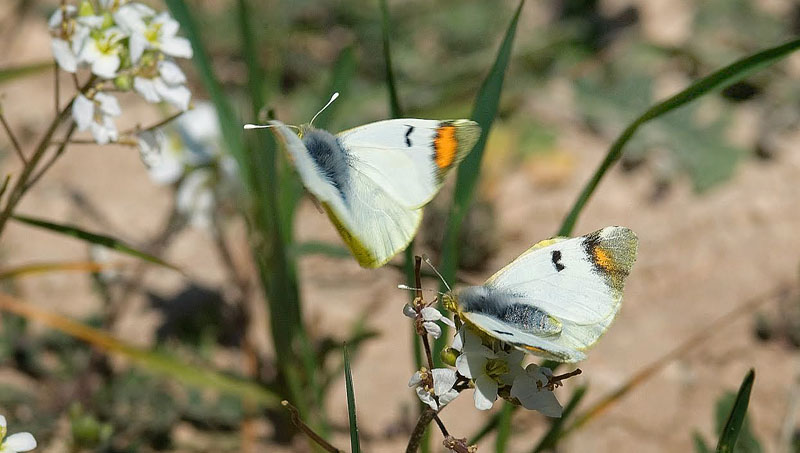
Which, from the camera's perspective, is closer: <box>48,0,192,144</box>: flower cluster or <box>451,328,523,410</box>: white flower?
<box>451,328,523,410</box>: white flower

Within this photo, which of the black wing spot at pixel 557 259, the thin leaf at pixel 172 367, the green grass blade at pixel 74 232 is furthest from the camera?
the thin leaf at pixel 172 367

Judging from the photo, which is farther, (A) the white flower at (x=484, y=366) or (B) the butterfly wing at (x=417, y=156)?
(B) the butterfly wing at (x=417, y=156)

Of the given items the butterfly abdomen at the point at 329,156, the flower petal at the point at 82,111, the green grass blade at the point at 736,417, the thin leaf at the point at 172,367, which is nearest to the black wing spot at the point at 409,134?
the butterfly abdomen at the point at 329,156

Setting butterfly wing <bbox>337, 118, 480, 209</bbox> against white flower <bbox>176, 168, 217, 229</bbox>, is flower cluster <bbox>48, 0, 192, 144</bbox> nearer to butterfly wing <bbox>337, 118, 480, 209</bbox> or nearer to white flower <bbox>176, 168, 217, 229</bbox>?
butterfly wing <bbox>337, 118, 480, 209</bbox>

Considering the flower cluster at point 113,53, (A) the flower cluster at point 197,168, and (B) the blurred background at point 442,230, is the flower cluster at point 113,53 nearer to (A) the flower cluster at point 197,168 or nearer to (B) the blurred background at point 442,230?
(B) the blurred background at point 442,230

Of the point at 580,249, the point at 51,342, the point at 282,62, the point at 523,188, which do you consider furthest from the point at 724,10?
the point at 51,342

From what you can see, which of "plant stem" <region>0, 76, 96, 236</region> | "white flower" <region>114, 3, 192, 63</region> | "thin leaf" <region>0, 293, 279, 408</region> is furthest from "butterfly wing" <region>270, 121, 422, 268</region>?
"thin leaf" <region>0, 293, 279, 408</region>
